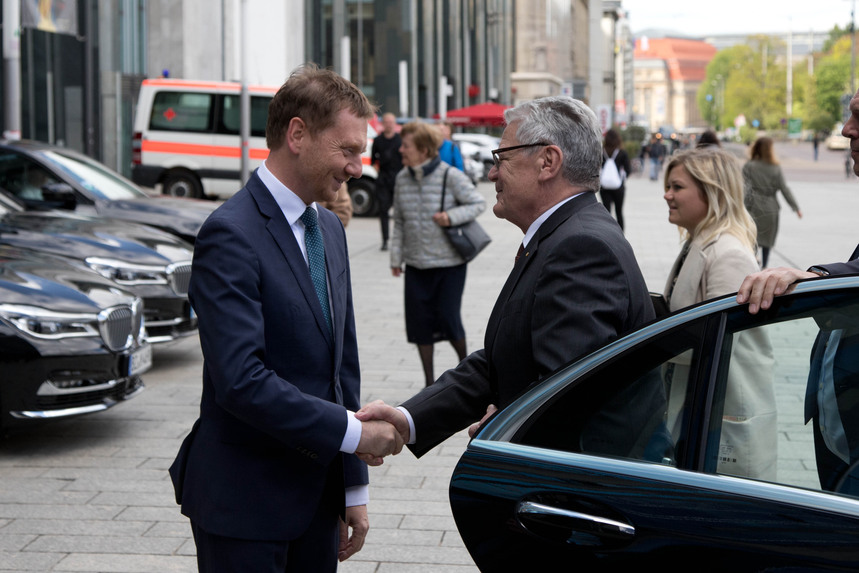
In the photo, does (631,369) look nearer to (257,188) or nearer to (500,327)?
(500,327)

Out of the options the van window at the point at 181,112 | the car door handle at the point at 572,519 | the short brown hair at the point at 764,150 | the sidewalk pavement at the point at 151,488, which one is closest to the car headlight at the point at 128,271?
the sidewalk pavement at the point at 151,488

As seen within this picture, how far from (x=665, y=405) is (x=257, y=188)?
1015mm

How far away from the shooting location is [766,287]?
2.27m

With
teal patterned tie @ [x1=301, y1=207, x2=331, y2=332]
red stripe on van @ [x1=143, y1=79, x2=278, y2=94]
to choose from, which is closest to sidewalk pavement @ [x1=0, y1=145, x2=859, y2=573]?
teal patterned tie @ [x1=301, y1=207, x2=331, y2=332]

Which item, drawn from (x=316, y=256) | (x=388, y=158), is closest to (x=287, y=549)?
(x=316, y=256)

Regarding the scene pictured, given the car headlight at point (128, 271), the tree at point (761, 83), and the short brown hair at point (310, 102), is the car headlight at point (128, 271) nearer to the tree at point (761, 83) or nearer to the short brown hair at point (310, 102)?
the short brown hair at point (310, 102)

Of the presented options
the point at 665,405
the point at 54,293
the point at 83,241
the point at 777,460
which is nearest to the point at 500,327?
the point at 665,405

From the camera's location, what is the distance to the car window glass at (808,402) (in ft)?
7.45

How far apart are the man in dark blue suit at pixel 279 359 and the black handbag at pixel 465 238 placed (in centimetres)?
517

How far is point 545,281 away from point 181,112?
65.6 feet

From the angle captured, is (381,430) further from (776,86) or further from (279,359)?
(776,86)

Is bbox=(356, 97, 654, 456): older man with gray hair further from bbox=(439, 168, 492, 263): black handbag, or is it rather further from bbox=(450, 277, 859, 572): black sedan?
bbox=(439, 168, 492, 263): black handbag

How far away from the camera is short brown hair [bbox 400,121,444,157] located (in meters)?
8.02

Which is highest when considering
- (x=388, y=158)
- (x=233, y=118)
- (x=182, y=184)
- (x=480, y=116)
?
(x=480, y=116)
